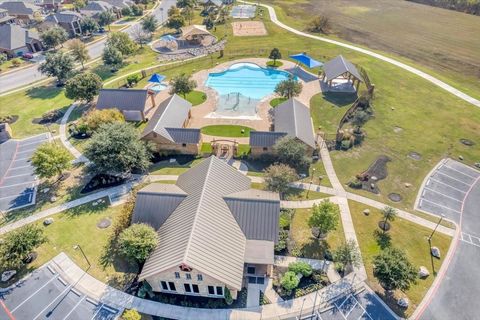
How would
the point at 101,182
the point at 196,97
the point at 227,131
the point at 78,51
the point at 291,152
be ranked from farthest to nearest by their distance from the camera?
1. the point at 78,51
2. the point at 196,97
3. the point at 227,131
4. the point at 101,182
5. the point at 291,152

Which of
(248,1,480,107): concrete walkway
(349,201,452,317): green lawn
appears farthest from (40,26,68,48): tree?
(349,201,452,317): green lawn

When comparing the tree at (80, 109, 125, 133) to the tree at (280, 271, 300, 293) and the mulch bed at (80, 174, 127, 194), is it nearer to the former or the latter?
the mulch bed at (80, 174, 127, 194)

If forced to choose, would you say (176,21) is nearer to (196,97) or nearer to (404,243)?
(196,97)

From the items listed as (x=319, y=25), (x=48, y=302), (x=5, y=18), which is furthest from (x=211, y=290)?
(x=5, y=18)

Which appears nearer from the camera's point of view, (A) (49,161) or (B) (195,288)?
(B) (195,288)

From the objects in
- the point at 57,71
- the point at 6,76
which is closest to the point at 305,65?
the point at 57,71

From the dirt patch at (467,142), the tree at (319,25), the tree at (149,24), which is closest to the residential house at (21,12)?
the tree at (149,24)
